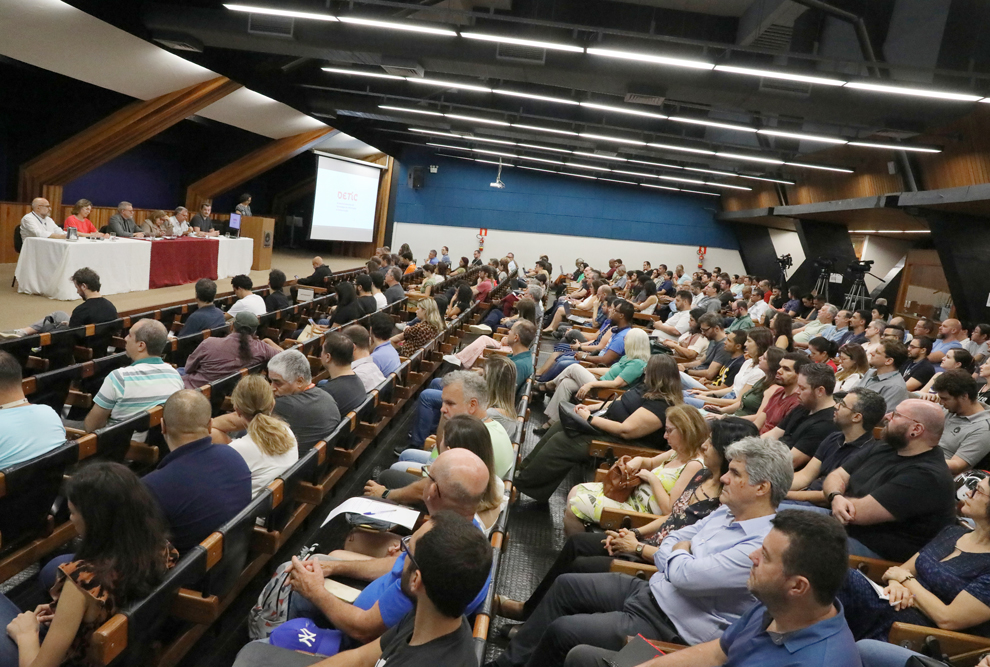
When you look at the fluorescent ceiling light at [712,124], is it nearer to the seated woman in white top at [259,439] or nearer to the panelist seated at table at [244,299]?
the panelist seated at table at [244,299]

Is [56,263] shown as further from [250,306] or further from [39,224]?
[250,306]

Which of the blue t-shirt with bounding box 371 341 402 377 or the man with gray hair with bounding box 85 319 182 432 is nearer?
the man with gray hair with bounding box 85 319 182 432

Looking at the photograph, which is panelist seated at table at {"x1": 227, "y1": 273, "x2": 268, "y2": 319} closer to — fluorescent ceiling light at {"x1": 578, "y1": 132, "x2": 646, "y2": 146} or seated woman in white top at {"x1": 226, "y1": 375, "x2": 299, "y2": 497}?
seated woman in white top at {"x1": 226, "y1": 375, "x2": 299, "y2": 497}

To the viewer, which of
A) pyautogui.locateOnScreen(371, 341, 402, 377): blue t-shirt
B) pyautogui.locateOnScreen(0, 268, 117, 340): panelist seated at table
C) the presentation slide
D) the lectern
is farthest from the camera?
the presentation slide

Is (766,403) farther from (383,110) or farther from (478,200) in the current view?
(478,200)

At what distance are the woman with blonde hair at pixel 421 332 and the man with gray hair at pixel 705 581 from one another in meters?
3.81

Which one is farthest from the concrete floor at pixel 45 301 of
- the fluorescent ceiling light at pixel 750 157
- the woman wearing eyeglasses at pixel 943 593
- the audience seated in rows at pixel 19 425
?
the fluorescent ceiling light at pixel 750 157

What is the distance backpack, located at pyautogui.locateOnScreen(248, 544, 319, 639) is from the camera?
2.10 meters

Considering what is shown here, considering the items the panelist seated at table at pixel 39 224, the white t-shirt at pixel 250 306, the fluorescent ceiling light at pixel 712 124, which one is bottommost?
the white t-shirt at pixel 250 306

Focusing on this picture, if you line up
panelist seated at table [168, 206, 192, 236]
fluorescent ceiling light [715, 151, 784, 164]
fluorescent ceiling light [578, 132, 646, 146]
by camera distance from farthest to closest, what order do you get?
fluorescent ceiling light [578, 132, 646, 146] < fluorescent ceiling light [715, 151, 784, 164] < panelist seated at table [168, 206, 192, 236]

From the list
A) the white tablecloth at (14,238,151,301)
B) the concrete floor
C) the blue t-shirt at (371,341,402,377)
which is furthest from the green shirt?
the white tablecloth at (14,238,151,301)

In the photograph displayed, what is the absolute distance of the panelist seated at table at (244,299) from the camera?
20.4ft

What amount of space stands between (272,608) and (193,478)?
507mm

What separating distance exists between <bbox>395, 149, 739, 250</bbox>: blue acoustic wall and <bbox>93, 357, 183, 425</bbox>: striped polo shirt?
19.1 meters
